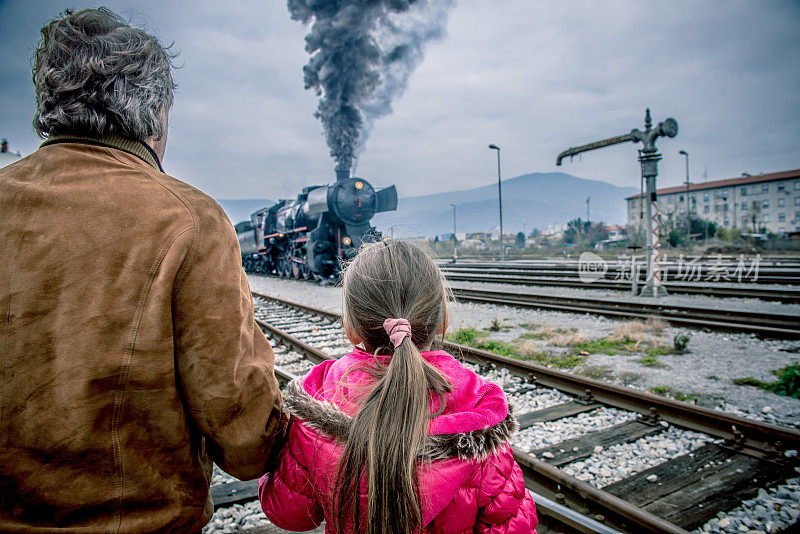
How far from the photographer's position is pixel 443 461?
1.26 metres

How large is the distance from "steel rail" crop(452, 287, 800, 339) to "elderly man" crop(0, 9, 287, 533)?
13.8 feet

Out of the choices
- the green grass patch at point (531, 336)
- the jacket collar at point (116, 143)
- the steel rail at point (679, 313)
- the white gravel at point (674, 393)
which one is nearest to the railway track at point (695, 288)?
the green grass patch at point (531, 336)

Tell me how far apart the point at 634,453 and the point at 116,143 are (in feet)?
11.5

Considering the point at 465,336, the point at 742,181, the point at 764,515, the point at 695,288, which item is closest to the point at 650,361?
the point at 465,336

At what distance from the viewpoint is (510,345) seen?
21.1 feet

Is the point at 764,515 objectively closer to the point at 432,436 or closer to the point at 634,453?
the point at 634,453

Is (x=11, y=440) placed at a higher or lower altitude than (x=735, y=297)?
higher

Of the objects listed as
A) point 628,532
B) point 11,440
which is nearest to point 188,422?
point 11,440

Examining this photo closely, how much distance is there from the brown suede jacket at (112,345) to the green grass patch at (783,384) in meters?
5.08

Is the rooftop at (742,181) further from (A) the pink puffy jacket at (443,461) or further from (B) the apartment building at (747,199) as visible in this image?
(A) the pink puffy jacket at (443,461)

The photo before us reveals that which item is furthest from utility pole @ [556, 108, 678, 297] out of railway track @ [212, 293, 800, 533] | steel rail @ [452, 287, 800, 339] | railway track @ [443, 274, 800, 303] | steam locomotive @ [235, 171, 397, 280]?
railway track @ [212, 293, 800, 533]

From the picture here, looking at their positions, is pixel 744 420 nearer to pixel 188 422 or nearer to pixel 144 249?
pixel 188 422

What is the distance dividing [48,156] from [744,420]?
4283 millimetres

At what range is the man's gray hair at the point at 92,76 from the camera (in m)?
1.19
